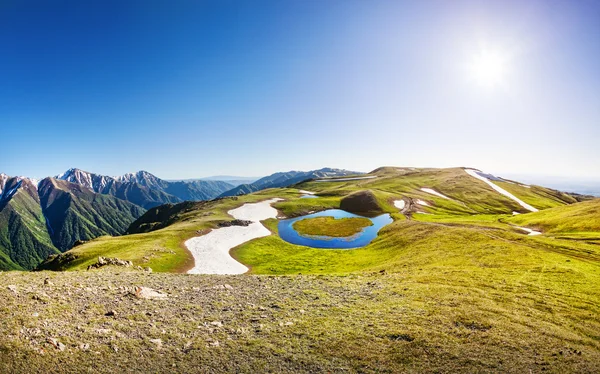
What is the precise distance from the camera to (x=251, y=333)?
17.1 meters

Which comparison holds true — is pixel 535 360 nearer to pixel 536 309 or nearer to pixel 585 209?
pixel 536 309

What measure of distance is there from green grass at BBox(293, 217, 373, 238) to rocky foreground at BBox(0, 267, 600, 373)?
55023 millimetres

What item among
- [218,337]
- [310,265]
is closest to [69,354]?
[218,337]

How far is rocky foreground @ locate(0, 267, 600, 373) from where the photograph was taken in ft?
45.7

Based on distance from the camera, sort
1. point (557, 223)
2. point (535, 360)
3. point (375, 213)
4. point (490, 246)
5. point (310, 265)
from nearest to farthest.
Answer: point (535, 360)
point (490, 246)
point (310, 265)
point (557, 223)
point (375, 213)

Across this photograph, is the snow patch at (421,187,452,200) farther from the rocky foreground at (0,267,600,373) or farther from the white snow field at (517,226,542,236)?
the rocky foreground at (0,267,600,373)

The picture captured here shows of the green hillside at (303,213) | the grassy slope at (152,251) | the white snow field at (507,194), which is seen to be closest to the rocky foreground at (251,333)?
the grassy slope at (152,251)

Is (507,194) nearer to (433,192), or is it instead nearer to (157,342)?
(433,192)

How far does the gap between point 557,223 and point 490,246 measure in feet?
115

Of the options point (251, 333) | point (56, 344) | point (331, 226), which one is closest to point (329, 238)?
point (331, 226)

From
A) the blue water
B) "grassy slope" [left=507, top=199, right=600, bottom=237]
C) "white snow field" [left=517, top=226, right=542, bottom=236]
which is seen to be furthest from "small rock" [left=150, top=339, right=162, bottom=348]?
"white snow field" [left=517, top=226, right=542, bottom=236]

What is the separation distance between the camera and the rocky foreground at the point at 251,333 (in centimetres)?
1394

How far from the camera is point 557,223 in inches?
2539

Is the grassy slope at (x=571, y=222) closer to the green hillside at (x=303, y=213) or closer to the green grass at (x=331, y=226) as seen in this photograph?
the green hillside at (x=303, y=213)
